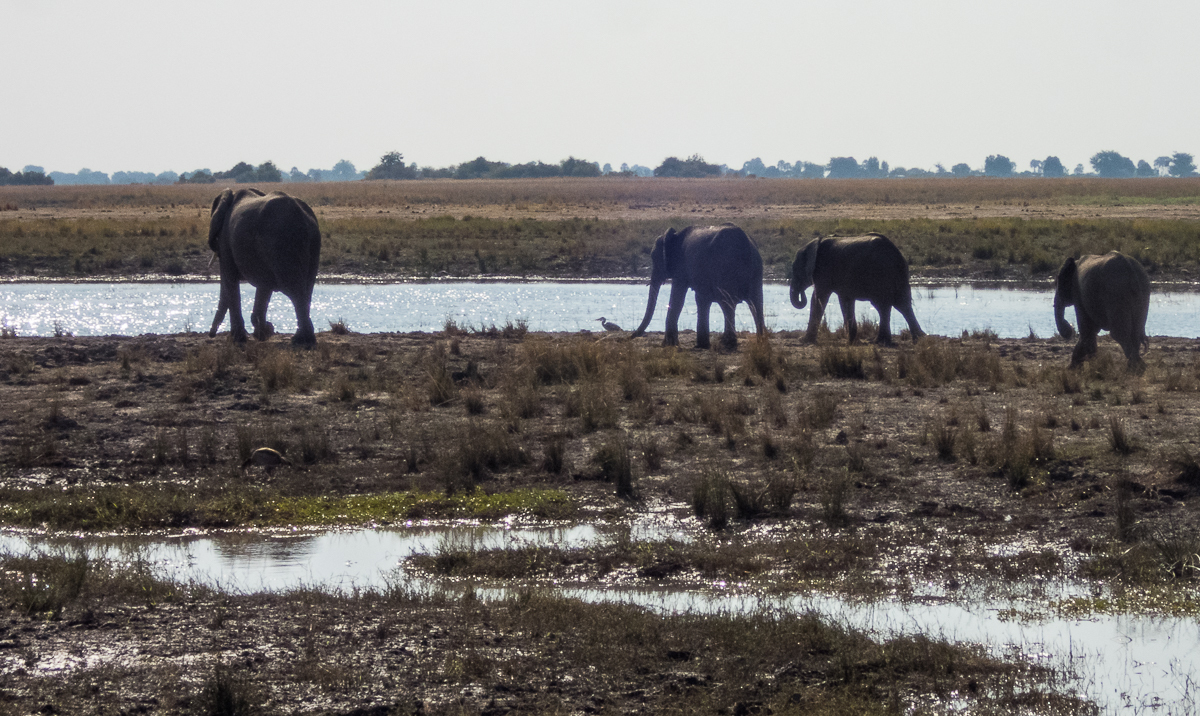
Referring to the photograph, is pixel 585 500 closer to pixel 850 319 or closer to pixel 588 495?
pixel 588 495

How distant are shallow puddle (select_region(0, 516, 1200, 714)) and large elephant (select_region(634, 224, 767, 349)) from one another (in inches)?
305

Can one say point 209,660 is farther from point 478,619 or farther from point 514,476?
point 514,476

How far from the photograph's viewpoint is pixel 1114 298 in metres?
13.6

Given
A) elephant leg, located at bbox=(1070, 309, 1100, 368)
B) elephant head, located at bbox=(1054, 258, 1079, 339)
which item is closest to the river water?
elephant head, located at bbox=(1054, 258, 1079, 339)

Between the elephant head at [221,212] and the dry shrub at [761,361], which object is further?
the elephant head at [221,212]

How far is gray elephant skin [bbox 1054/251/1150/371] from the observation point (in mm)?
13578

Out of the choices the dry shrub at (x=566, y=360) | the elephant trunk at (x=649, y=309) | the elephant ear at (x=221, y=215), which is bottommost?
the dry shrub at (x=566, y=360)

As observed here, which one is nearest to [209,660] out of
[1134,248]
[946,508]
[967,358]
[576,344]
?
[946,508]

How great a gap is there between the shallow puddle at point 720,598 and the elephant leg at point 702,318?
26.8ft

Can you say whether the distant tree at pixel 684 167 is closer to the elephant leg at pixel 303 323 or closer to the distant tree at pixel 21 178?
the distant tree at pixel 21 178

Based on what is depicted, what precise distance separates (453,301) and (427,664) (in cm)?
2018

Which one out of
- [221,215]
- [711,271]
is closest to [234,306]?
[221,215]

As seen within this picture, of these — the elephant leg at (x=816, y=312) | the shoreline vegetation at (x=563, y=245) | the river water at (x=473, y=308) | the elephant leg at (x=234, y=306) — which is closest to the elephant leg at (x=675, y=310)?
the elephant leg at (x=816, y=312)

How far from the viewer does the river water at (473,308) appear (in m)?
20.9
